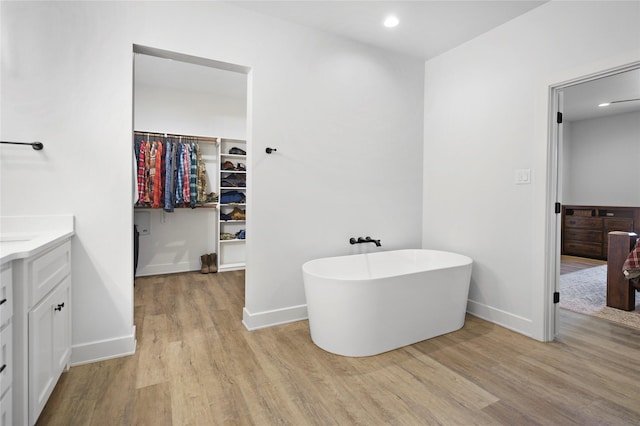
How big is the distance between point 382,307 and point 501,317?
1258 mm

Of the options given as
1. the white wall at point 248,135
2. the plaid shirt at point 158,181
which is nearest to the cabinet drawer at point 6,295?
the white wall at point 248,135

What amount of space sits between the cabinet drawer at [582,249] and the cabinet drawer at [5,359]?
7348mm

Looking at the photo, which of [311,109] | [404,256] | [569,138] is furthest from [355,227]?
[569,138]

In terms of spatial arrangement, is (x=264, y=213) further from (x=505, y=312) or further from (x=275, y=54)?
(x=505, y=312)

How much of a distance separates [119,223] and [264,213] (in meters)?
1.00

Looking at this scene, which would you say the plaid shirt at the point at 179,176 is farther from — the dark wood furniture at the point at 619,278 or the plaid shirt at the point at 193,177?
the dark wood furniture at the point at 619,278

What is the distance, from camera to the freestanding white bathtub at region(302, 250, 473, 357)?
7.09ft

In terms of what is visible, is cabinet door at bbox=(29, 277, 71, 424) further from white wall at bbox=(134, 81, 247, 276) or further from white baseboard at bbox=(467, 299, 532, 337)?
white baseboard at bbox=(467, 299, 532, 337)

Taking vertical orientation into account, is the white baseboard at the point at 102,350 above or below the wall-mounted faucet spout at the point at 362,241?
below

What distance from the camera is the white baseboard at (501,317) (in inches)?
101

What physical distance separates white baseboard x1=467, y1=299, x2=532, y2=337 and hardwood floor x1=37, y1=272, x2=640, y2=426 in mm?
83

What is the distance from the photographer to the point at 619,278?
3166 millimetres

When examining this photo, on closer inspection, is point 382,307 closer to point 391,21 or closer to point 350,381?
point 350,381

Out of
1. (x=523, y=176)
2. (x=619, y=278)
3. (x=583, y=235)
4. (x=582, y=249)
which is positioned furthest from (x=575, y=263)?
(x=523, y=176)
